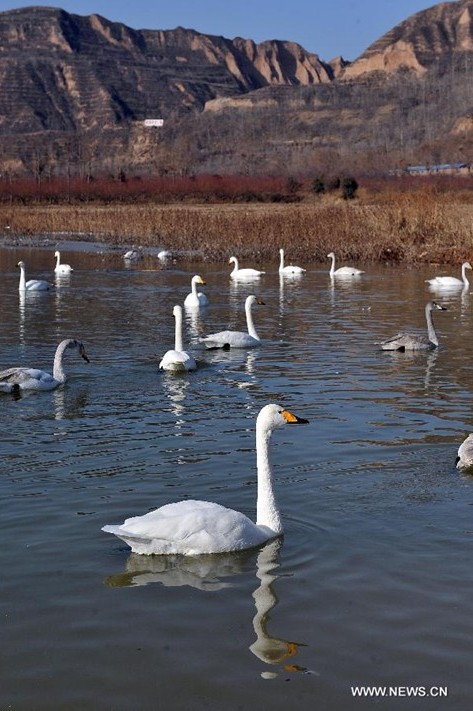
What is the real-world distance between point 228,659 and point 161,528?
50.8 inches

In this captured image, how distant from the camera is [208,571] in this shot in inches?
292

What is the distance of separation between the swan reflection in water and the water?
0.05 ft

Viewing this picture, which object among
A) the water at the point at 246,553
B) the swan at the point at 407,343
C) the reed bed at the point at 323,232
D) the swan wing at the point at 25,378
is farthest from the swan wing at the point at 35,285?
the swan wing at the point at 25,378

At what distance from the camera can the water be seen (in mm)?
6008

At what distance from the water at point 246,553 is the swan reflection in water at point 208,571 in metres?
0.02

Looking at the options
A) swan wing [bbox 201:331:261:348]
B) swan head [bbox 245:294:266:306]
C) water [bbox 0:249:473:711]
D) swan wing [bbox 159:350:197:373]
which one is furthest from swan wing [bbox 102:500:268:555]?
swan head [bbox 245:294:266:306]

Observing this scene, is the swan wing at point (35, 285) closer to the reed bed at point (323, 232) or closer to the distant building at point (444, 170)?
the reed bed at point (323, 232)

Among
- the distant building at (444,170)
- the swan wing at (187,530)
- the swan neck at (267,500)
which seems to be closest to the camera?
the swan wing at (187,530)

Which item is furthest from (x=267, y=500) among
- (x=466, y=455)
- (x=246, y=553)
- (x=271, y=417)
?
(x=466, y=455)

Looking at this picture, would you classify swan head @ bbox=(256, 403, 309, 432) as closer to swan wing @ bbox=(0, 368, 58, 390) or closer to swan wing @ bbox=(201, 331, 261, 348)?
swan wing @ bbox=(0, 368, 58, 390)

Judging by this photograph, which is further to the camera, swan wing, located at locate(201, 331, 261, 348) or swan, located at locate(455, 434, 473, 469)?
swan wing, located at locate(201, 331, 261, 348)

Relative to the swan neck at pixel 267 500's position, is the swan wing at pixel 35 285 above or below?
above

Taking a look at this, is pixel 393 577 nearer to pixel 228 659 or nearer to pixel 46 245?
pixel 228 659

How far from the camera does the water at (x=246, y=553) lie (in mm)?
6008
